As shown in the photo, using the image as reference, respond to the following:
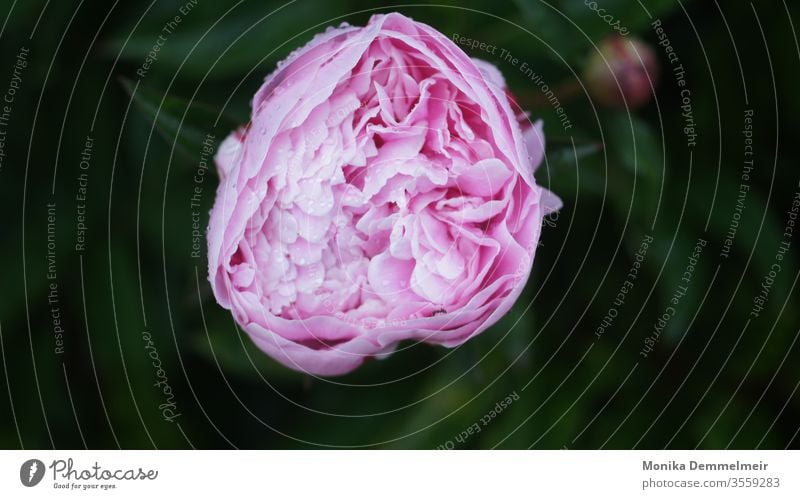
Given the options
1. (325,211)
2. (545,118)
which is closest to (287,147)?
(325,211)

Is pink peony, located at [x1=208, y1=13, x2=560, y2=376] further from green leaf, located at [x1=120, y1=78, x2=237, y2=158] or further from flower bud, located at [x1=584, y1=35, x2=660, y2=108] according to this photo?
flower bud, located at [x1=584, y1=35, x2=660, y2=108]

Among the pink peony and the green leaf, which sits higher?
the green leaf
